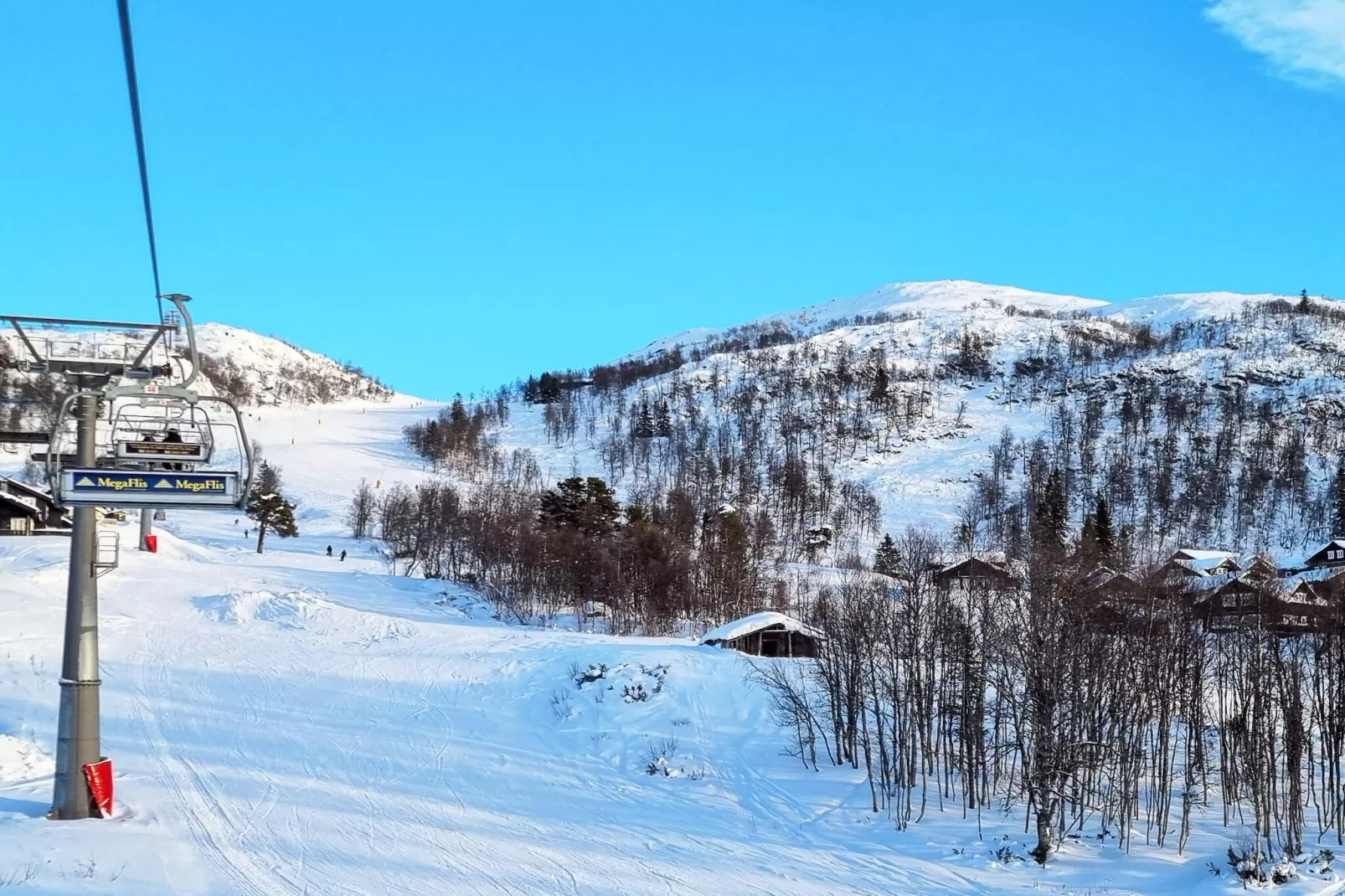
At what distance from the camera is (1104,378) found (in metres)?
179

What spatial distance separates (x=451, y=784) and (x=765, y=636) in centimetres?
2306

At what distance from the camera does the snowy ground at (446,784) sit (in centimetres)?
1298

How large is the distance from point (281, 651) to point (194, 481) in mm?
21322

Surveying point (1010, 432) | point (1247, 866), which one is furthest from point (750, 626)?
point (1010, 432)

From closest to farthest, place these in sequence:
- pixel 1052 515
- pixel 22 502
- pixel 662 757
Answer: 1. pixel 662 757
2. pixel 22 502
3. pixel 1052 515

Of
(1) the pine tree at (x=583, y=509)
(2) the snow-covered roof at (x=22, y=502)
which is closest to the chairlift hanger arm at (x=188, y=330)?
(1) the pine tree at (x=583, y=509)

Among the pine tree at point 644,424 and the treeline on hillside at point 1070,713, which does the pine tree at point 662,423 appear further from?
the treeline on hillside at point 1070,713

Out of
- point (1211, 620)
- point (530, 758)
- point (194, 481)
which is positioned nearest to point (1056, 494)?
point (1211, 620)

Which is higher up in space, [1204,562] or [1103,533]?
[1103,533]

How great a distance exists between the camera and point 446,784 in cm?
1794

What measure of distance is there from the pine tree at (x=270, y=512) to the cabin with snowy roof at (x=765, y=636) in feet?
126

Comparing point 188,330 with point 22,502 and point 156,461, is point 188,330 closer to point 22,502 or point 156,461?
A: point 156,461

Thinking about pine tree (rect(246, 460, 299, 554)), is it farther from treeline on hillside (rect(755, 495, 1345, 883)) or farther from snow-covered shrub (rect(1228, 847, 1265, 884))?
snow-covered shrub (rect(1228, 847, 1265, 884))

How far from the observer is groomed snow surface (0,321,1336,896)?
13.0m
